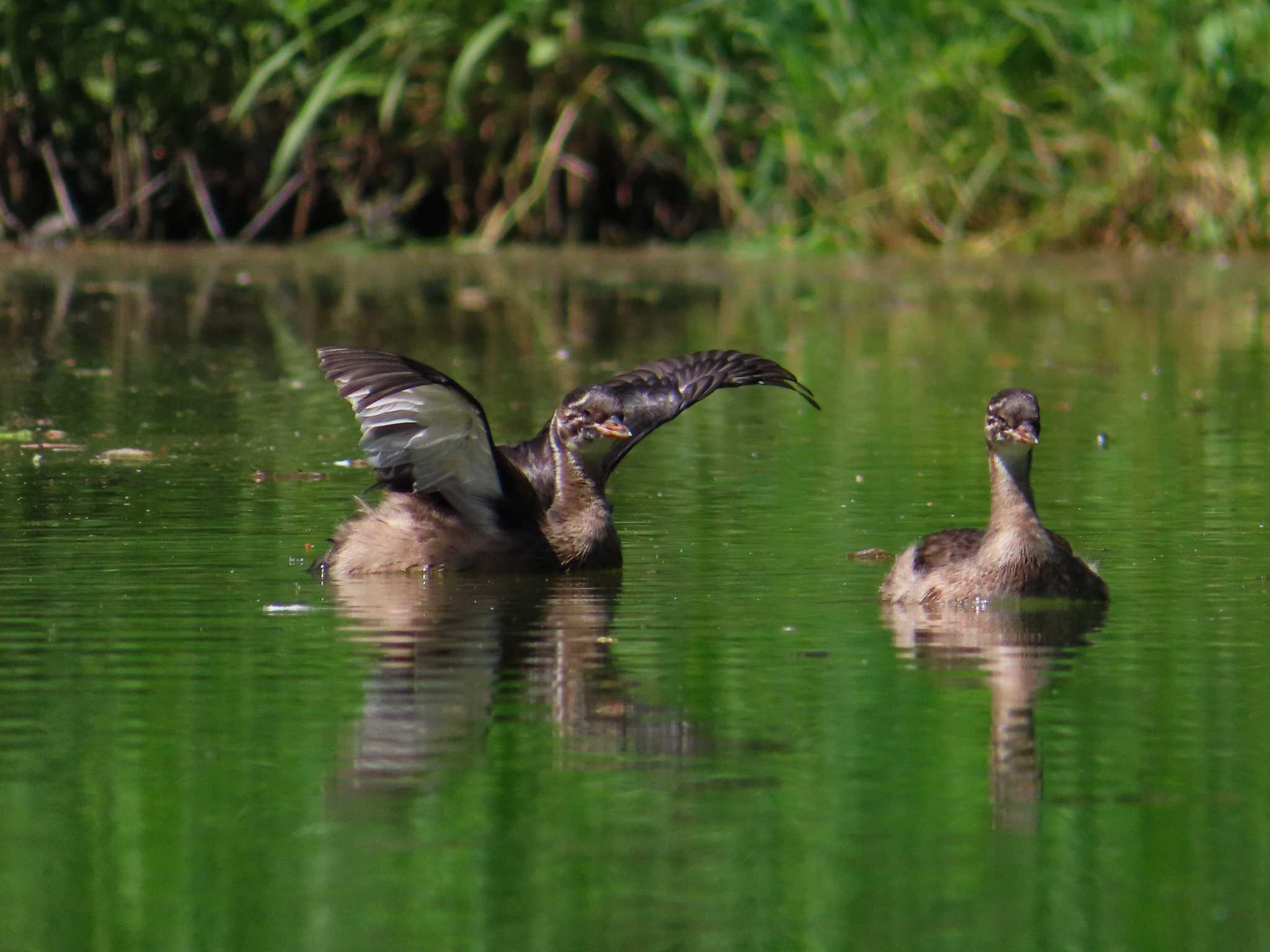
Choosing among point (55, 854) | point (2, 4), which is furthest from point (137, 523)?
point (2, 4)

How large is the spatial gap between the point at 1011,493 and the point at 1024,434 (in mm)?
157

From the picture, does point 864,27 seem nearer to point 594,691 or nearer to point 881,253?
point 881,253

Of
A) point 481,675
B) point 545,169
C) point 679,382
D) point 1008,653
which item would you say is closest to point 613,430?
point 679,382

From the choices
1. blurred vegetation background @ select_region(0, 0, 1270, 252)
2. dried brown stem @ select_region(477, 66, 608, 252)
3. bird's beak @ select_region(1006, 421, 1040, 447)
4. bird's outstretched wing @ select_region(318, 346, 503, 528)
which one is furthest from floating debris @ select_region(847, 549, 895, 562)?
dried brown stem @ select_region(477, 66, 608, 252)

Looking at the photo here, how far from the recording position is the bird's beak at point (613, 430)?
7.46 m

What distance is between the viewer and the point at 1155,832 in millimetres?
4262

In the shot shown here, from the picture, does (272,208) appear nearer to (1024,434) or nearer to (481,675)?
(1024,434)

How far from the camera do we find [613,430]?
749cm

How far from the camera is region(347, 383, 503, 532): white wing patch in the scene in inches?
278

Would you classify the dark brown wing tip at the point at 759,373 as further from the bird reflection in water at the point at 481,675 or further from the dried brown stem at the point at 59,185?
the dried brown stem at the point at 59,185

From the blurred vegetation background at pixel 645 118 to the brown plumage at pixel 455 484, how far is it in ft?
36.4

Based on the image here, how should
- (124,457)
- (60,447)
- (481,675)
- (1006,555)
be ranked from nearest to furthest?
(481,675) < (1006,555) < (124,457) < (60,447)

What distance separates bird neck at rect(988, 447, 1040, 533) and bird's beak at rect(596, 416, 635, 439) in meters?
1.06

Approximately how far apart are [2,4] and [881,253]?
6.54 metres
